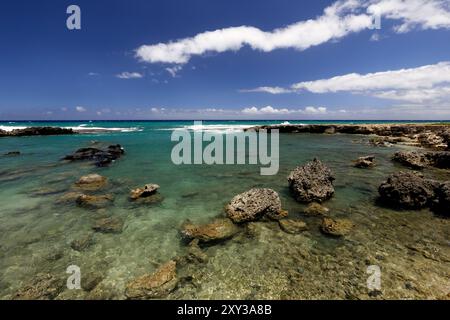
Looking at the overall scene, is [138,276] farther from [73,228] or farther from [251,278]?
[73,228]

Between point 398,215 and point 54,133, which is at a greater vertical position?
point 54,133

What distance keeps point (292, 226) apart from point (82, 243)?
6714 mm

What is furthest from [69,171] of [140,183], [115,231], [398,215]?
[398,215]

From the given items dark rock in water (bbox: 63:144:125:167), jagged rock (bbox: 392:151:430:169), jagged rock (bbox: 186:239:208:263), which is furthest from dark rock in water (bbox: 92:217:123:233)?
jagged rock (bbox: 392:151:430:169)

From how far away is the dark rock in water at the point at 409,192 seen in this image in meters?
9.55

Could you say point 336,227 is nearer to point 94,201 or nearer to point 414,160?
point 94,201

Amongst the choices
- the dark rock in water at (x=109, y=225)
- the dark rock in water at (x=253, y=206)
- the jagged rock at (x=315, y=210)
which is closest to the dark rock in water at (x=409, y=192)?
the jagged rock at (x=315, y=210)

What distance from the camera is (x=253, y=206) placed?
8734 mm

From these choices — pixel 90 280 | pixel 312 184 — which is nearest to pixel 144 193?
pixel 90 280

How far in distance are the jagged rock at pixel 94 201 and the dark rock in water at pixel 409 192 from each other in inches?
→ 477

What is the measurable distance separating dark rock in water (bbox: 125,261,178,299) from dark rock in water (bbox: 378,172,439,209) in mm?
9284
